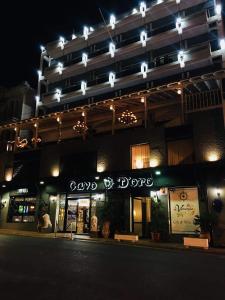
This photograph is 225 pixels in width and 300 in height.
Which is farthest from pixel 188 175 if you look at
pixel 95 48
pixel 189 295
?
pixel 95 48

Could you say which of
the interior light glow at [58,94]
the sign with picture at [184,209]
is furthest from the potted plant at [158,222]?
the interior light glow at [58,94]

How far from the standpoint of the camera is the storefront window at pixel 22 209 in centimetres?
2616

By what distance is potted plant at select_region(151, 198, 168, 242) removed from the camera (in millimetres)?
18502

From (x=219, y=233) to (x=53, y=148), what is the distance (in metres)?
16.3

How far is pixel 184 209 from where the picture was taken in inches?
763

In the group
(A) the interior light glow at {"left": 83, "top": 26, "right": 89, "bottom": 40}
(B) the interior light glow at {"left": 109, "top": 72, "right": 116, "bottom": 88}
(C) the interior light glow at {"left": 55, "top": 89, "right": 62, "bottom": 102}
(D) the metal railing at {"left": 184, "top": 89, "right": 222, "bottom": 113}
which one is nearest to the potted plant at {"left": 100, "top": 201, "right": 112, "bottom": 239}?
(D) the metal railing at {"left": 184, "top": 89, "right": 222, "bottom": 113}

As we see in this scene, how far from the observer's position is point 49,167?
26688 millimetres

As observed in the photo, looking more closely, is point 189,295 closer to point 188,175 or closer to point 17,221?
point 188,175

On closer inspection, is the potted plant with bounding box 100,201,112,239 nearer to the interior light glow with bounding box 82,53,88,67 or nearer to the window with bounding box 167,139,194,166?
the window with bounding box 167,139,194,166

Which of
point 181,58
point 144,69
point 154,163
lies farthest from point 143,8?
point 154,163

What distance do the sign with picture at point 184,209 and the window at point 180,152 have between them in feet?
6.91

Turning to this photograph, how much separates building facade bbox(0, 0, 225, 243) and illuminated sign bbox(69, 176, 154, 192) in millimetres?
75

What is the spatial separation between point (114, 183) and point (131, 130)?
478cm

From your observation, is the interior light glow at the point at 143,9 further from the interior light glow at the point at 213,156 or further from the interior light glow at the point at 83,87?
the interior light glow at the point at 213,156
